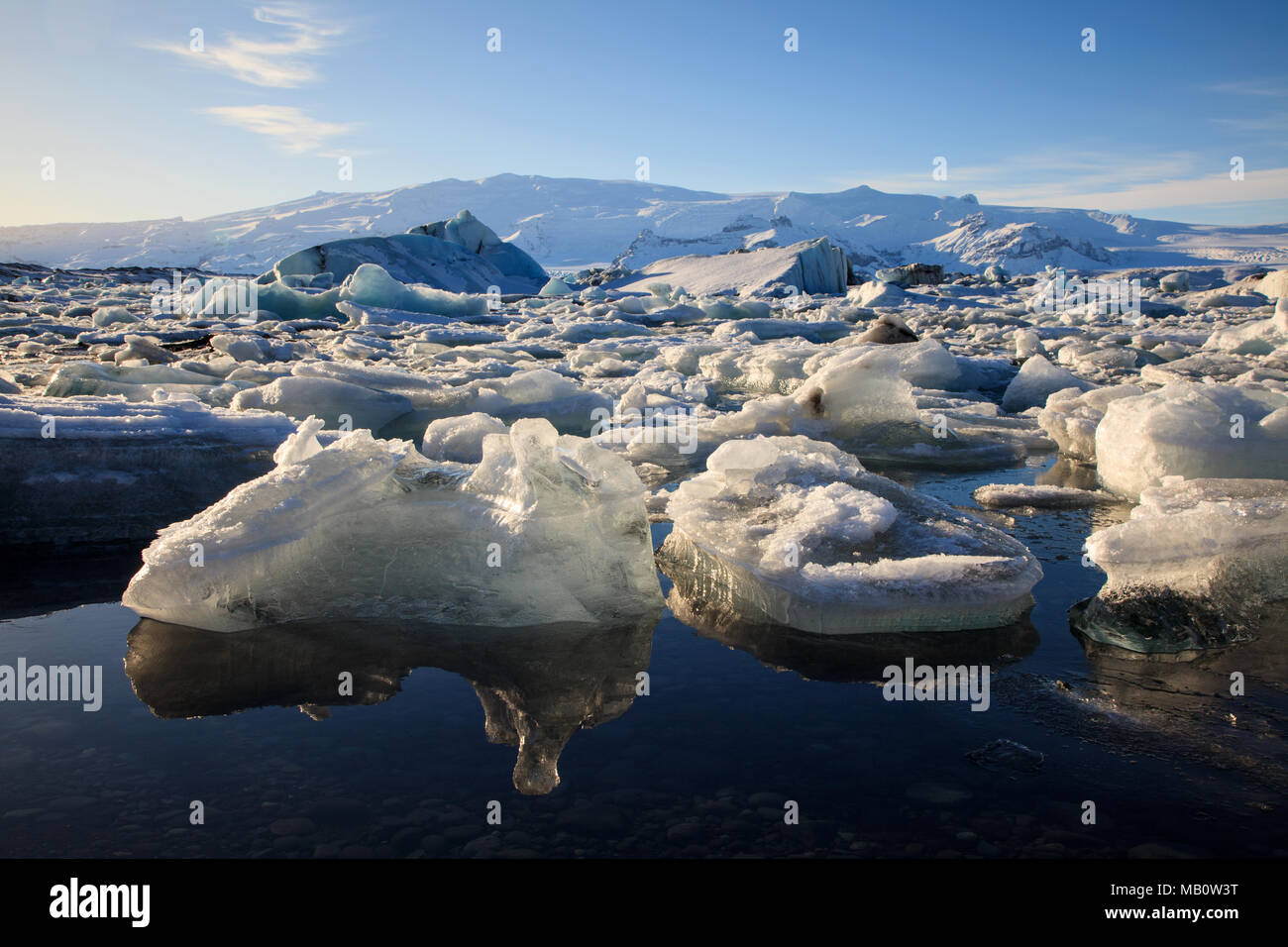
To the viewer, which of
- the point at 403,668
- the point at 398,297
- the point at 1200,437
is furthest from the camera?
the point at 398,297

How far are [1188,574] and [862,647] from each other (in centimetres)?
90

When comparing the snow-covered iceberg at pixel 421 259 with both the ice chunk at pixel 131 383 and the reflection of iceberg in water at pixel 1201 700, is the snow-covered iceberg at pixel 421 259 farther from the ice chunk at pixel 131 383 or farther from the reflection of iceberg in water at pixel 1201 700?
the reflection of iceberg in water at pixel 1201 700

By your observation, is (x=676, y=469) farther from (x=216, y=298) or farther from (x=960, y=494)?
(x=216, y=298)

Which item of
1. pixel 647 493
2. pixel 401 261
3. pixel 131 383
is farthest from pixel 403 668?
pixel 401 261

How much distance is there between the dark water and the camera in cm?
135

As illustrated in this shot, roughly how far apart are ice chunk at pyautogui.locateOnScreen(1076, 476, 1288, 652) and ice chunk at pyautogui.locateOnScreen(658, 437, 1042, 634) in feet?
0.64

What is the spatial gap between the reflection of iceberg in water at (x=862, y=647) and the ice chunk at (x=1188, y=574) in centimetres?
22

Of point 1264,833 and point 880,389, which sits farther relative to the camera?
point 880,389

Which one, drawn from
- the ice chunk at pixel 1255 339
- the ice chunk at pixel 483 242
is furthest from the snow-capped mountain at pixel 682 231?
the ice chunk at pixel 1255 339

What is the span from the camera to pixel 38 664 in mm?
1991

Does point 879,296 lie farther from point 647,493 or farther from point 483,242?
point 647,493

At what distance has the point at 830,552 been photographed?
92.6 inches
